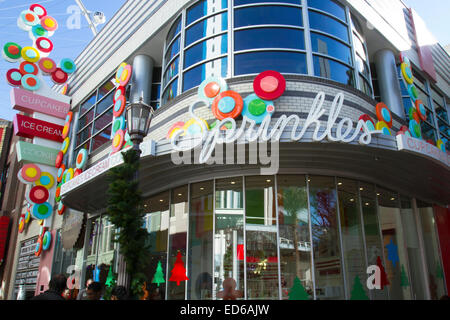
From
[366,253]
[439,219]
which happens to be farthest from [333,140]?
[439,219]

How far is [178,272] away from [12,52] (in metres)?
17.0

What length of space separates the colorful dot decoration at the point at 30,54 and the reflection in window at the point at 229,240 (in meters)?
15.9

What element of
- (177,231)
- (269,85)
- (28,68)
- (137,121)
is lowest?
(177,231)

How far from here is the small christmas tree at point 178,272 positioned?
11.9 meters

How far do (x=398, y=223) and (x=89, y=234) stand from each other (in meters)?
13.6

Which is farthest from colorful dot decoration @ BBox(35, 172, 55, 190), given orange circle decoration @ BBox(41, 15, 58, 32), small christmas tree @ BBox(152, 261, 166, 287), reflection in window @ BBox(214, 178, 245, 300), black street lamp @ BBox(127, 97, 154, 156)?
black street lamp @ BBox(127, 97, 154, 156)

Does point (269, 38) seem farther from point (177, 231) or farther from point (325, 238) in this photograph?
point (177, 231)

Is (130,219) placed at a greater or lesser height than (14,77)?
lesser

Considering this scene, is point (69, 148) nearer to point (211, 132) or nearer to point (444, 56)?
point (211, 132)

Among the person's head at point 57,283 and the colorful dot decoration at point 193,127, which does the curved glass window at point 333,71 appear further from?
the person's head at point 57,283

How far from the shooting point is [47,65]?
872 inches

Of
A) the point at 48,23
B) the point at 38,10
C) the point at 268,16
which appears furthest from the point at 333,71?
the point at 38,10

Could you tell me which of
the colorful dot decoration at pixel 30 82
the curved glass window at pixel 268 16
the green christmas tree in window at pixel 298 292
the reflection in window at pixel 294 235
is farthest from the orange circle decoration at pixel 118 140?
the colorful dot decoration at pixel 30 82
